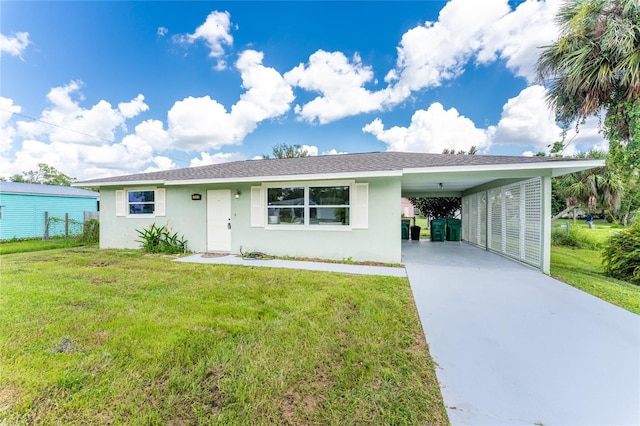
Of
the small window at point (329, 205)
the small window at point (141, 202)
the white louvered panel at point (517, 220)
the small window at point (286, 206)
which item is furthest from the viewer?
the small window at point (141, 202)

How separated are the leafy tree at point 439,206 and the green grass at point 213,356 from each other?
12110 millimetres

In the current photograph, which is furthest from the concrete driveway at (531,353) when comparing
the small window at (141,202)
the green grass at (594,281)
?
the small window at (141,202)

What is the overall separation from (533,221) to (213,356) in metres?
8.08

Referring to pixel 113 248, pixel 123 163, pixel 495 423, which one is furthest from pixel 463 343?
pixel 123 163

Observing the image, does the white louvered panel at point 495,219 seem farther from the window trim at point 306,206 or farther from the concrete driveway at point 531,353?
the window trim at point 306,206

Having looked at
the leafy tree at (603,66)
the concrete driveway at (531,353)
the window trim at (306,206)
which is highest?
the leafy tree at (603,66)

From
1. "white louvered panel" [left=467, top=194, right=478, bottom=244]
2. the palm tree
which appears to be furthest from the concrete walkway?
the palm tree

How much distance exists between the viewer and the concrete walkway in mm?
6364

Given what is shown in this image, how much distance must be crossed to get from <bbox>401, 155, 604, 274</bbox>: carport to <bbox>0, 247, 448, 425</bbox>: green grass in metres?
4.00

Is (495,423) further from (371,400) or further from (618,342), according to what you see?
(618,342)

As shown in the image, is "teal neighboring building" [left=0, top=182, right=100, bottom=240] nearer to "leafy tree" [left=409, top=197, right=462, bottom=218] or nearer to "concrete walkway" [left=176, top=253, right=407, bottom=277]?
"concrete walkway" [left=176, top=253, right=407, bottom=277]

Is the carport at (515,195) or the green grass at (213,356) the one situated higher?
the carport at (515,195)

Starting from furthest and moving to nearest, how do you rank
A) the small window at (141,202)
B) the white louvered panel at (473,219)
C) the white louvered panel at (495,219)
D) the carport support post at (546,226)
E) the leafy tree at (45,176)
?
1. the leafy tree at (45,176)
2. the white louvered panel at (473,219)
3. the small window at (141,202)
4. the white louvered panel at (495,219)
5. the carport support post at (546,226)

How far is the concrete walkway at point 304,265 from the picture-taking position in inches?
251
